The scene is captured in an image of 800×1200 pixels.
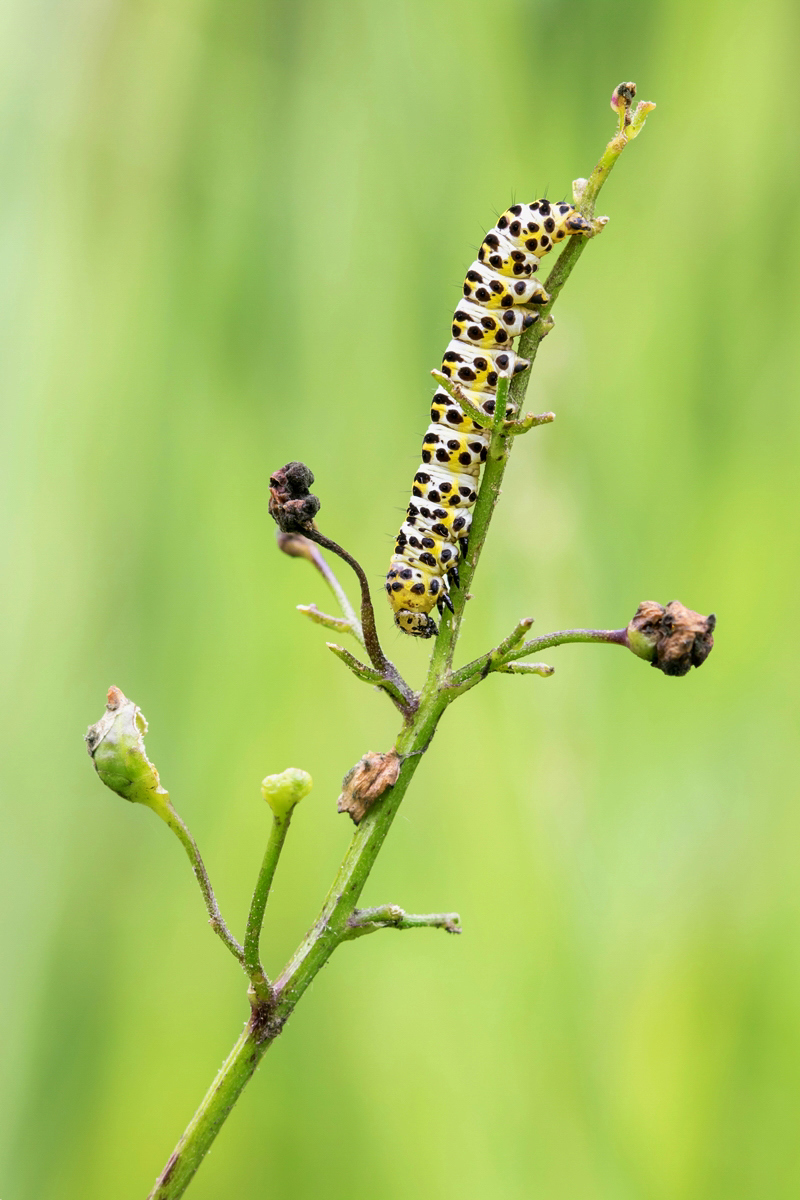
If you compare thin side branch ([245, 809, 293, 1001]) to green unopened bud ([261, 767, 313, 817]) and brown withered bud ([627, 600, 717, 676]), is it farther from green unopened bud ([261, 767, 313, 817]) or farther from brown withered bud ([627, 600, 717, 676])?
brown withered bud ([627, 600, 717, 676])

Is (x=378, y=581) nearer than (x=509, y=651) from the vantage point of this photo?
No

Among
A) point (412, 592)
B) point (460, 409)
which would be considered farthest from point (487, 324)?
point (412, 592)

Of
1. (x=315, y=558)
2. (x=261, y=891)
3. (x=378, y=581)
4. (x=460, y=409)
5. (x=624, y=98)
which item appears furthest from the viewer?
(x=378, y=581)

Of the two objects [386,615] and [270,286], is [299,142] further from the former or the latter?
[386,615]

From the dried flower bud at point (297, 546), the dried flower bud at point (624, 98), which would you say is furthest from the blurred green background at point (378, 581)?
the dried flower bud at point (624, 98)

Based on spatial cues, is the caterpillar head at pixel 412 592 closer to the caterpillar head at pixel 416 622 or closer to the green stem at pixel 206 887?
the caterpillar head at pixel 416 622

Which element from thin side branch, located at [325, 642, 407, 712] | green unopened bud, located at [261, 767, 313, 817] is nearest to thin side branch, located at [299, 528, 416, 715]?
thin side branch, located at [325, 642, 407, 712]

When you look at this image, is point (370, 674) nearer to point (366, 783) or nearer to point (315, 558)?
point (366, 783)
